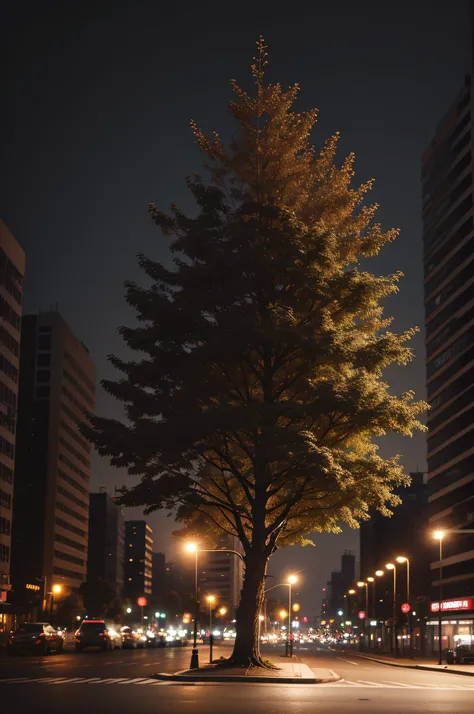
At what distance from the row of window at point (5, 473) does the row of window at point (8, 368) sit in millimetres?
10671

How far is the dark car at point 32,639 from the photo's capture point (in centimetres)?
6088

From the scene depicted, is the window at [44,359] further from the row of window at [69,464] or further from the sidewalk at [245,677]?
the sidewalk at [245,677]

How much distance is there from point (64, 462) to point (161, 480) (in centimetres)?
14737

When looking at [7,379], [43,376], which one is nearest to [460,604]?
[7,379]

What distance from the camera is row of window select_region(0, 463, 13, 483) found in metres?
116

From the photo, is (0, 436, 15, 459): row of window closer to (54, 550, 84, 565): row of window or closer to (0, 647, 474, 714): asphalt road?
(54, 550, 84, 565): row of window

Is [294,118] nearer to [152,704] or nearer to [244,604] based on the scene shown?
[244,604]

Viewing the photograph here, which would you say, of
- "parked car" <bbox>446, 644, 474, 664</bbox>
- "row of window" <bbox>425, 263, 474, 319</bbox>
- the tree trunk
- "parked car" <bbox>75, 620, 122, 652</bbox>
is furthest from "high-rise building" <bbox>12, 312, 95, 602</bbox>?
the tree trunk

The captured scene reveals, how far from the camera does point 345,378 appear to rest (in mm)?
40906

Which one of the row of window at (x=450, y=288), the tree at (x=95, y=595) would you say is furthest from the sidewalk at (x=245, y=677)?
the tree at (x=95, y=595)

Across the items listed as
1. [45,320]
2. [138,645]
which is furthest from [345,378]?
[45,320]

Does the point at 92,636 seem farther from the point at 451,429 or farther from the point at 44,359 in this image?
the point at 44,359

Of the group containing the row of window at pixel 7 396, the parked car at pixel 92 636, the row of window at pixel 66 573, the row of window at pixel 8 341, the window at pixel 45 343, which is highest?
the window at pixel 45 343

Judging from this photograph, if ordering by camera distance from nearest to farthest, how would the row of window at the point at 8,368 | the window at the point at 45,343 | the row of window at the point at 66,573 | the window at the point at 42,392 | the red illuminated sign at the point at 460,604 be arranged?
the red illuminated sign at the point at 460,604
the row of window at the point at 8,368
the window at the point at 42,392
the row of window at the point at 66,573
the window at the point at 45,343
